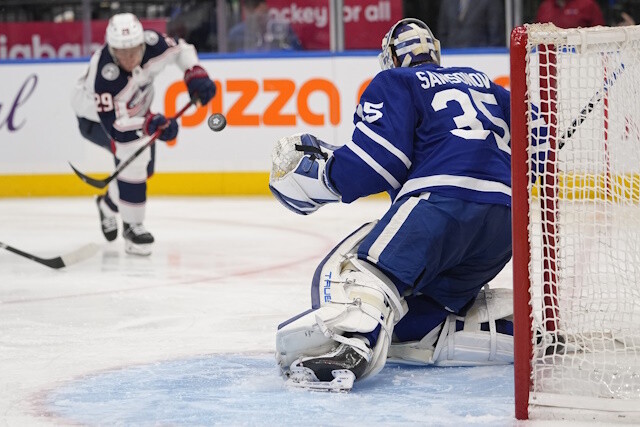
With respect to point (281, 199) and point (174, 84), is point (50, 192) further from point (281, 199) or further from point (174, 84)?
point (281, 199)

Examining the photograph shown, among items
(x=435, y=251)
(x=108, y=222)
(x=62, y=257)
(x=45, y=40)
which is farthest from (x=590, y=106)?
(x=45, y=40)

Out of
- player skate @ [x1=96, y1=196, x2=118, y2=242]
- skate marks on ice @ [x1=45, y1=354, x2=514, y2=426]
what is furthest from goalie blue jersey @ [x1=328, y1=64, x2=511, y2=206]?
player skate @ [x1=96, y1=196, x2=118, y2=242]

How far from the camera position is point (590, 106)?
2.51 meters

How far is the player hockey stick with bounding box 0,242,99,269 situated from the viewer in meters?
4.34

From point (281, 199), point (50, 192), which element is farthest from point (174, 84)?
point (281, 199)

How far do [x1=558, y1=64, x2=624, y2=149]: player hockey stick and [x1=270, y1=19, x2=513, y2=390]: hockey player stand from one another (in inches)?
6.9

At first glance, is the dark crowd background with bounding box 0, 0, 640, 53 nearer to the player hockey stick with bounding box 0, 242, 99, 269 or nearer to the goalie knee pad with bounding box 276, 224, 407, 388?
the player hockey stick with bounding box 0, 242, 99, 269

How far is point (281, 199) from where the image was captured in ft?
8.64

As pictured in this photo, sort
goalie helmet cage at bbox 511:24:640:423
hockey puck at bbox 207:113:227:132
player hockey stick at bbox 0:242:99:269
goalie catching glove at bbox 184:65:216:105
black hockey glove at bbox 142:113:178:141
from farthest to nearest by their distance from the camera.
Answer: goalie catching glove at bbox 184:65:216:105
black hockey glove at bbox 142:113:178:141
player hockey stick at bbox 0:242:99:269
hockey puck at bbox 207:113:227:132
goalie helmet cage at bbox 511:24:640:423

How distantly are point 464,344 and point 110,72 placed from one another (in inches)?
106

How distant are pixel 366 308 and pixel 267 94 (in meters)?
4.42

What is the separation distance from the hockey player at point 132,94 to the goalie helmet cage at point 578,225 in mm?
2559

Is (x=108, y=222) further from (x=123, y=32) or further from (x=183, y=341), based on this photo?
(x=183, y=341)

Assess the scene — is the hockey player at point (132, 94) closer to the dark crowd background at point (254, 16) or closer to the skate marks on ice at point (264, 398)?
the dark crowd background at point (254, 16)
